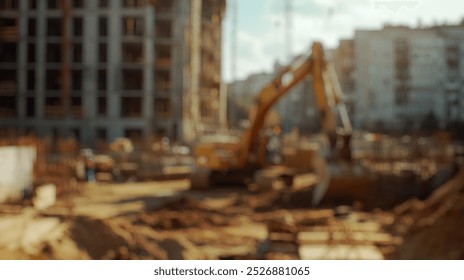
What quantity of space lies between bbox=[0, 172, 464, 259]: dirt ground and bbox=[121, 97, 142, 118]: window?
24385 millimetres

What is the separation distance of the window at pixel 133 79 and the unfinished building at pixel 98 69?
7cm

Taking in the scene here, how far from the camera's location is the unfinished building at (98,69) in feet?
112

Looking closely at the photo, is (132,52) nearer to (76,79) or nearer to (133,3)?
(133,3)

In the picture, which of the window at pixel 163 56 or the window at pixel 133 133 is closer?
the window at pixel 133 133

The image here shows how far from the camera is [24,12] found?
110 feet

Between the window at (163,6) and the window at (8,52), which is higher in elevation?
the window at (163,6)

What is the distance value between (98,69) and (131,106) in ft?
11.7

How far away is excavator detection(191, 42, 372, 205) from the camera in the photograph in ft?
36.3

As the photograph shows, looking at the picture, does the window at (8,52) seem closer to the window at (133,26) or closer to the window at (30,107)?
the window at (30,107)

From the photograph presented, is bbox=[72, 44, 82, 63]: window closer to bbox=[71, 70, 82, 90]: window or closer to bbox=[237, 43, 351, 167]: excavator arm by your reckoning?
bbox=[71, 70, 82, 90]: window

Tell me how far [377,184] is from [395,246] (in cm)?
504

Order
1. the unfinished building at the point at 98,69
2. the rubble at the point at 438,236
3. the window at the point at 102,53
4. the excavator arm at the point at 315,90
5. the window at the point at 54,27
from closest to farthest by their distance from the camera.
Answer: the rubble at the point at 438,236 < the excavator arm at the point at 315,90 < the unfinished building at the point at 98,69 < the window at the point at 54,27 < the window at the point at 102,53

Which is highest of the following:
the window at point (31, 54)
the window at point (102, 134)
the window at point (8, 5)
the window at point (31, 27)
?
the window at point (8, 5)

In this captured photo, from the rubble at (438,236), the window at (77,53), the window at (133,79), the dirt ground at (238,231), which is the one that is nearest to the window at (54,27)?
the window at (77,53)
